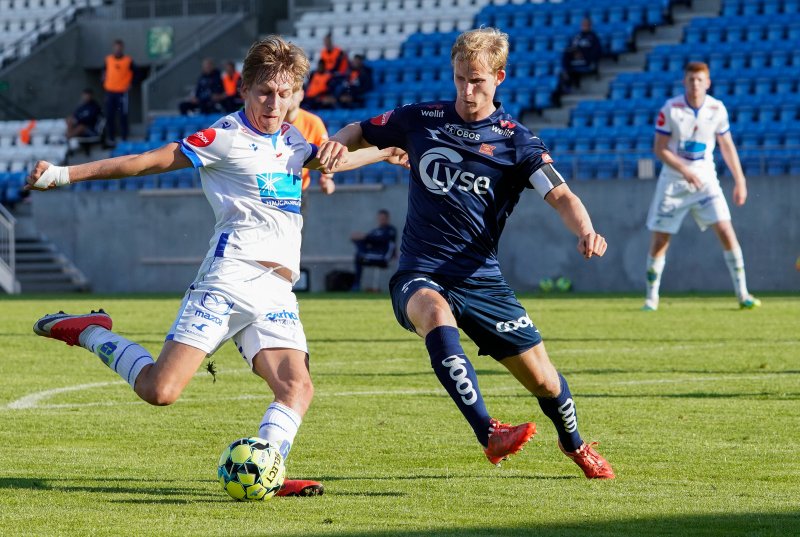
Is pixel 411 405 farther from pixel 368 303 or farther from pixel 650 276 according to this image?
pixel 368 303

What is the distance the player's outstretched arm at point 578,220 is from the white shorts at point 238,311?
3.77 ft

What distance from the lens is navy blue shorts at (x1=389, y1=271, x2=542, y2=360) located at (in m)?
5.89

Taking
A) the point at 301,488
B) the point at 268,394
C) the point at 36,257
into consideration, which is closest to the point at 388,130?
the point at 301,488

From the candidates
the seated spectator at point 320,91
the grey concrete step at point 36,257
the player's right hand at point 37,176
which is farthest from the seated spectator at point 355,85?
the player's right hand at point 37,176

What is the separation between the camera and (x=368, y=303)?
20.0m

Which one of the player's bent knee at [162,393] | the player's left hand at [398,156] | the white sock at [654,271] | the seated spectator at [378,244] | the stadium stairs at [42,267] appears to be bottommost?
the stadium stairs at [42,267]

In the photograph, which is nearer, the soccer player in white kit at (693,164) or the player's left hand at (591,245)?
the player's left hand at (591,245)

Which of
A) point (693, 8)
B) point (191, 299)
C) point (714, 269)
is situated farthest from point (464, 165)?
point (693, 8)

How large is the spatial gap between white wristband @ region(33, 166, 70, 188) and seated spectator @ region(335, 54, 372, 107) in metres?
22.1

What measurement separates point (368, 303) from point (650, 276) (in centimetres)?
493

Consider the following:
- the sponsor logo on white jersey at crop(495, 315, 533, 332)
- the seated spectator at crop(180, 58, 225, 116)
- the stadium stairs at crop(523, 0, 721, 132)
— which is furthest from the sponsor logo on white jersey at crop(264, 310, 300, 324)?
the seated spectator at crop(180, 58, 225, 116)

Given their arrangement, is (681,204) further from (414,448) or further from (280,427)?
(280,427)

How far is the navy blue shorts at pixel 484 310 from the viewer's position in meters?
5.89

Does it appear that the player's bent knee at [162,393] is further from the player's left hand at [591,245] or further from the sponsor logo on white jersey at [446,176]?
the player's left hand at [591,245]
